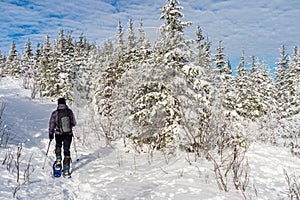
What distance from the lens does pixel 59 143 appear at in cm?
675

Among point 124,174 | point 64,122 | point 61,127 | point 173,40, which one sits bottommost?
point 124,174

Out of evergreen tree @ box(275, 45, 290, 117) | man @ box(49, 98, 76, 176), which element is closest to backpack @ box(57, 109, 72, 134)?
man @ box(49, 98, 76, 176)

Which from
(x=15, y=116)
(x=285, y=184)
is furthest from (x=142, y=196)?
(x=15, y=116)

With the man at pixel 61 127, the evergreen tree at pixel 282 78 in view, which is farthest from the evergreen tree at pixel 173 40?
the evergreen tree at pixel 282 78

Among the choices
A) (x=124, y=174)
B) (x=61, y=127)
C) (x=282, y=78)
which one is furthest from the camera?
(x=282, y=78)

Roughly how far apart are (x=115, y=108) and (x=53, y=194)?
603 cm

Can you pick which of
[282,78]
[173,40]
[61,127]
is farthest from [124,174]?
[282,78]

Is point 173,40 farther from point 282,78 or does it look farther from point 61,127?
point 282,78

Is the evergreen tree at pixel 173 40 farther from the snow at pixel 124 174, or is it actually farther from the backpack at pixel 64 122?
the backpack at pixel 64 122

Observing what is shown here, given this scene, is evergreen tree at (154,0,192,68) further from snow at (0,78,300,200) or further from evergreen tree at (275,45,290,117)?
evergreen tree at (275,45,290,117)

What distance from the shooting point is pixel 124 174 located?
6.88 meters

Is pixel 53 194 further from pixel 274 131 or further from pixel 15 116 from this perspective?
pixel 274 131

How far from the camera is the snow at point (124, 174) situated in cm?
522

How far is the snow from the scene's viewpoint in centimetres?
522
